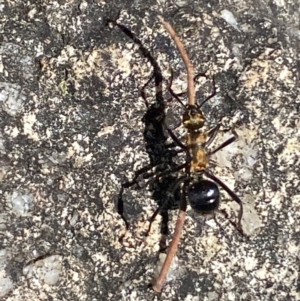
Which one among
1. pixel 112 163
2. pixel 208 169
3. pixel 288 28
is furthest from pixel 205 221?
pixel 288 28

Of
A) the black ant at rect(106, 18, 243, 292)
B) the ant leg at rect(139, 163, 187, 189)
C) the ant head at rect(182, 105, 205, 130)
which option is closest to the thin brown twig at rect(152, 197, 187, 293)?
the black ant at rect(106, 18, 243, 292)

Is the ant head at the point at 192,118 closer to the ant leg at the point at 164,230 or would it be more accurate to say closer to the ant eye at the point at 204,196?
the ant eye at the point at 204,196

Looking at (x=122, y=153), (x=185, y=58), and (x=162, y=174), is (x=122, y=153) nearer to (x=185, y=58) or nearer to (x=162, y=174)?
(x=162, y=174)

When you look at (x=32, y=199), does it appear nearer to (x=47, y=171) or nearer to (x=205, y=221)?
(x=47, y=171)

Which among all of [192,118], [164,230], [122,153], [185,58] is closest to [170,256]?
[164,230]

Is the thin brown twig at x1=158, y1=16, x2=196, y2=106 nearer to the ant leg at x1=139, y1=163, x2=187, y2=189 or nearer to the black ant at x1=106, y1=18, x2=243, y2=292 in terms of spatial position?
the black ant at x1=106, y1=18, x2=243, y2=292

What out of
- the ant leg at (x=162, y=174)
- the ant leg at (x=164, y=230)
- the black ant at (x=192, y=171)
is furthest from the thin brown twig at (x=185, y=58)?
the ant leg at (x=164, y=230)
